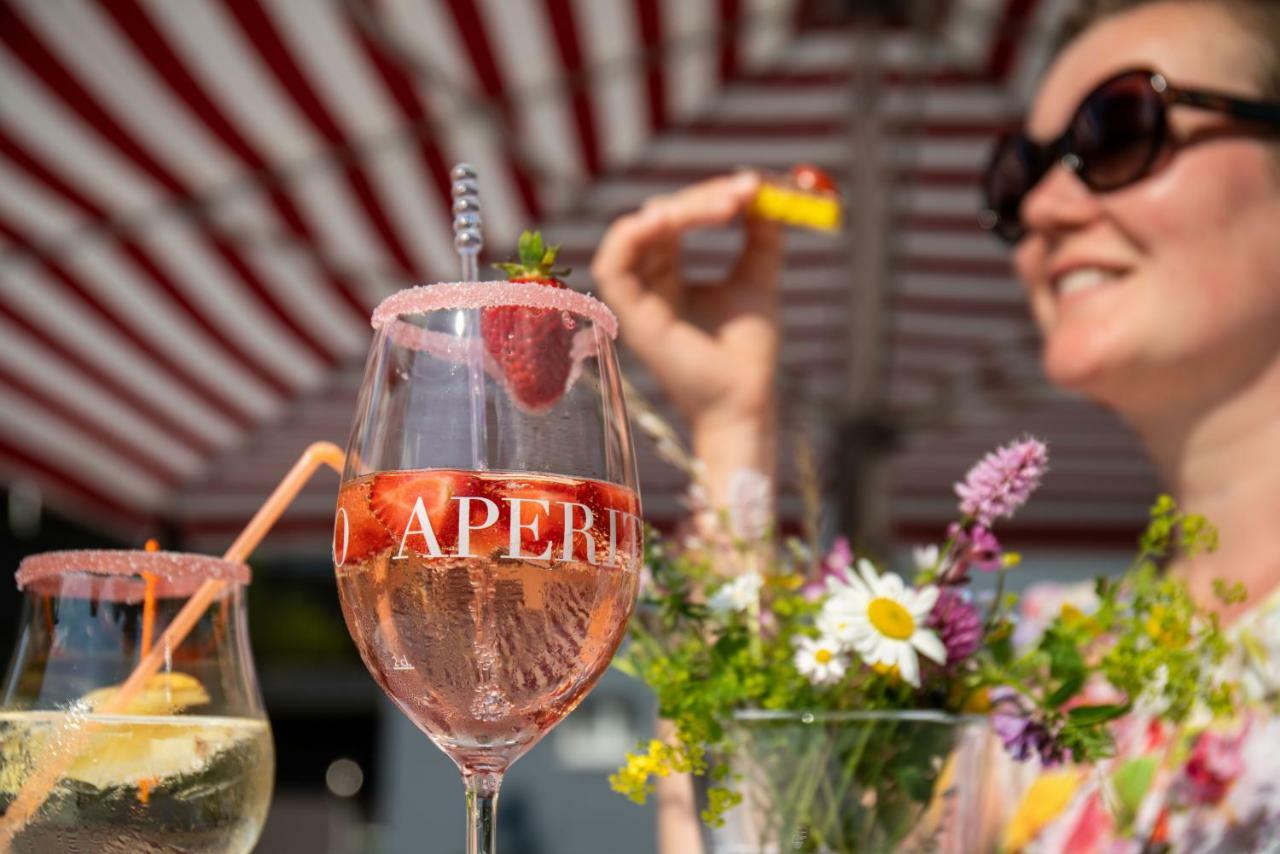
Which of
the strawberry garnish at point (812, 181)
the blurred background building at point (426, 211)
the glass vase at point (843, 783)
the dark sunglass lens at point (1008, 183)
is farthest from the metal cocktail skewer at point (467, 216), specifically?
the blurred background building at point (426, 211)

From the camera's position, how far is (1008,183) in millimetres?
1756

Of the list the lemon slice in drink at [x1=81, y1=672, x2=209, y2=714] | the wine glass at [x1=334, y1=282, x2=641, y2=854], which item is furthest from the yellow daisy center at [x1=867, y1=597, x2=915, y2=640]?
the lemon slice in drink at [x1=81, y1=672, x2=209, y2=714]

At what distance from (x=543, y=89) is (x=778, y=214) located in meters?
3.17

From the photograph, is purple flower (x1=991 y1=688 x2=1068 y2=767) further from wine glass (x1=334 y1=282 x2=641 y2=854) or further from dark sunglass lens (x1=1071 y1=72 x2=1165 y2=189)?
dark sunglass lens (x1=1071 y1=72 x2=1165 y2=189)

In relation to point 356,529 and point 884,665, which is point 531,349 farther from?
point 884,665

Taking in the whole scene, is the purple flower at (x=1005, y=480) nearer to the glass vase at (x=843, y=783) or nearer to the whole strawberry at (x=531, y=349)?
the glass vase at (x=843, y=783)

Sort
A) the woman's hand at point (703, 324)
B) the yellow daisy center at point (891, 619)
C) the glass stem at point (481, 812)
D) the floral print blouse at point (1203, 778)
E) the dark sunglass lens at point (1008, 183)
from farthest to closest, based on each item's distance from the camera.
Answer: the dark sunglass lens at point (1008, 183) < the woman's hand at point (703, 324) < the floral print blouse at point (1203, 778) < the yellow daisy center at point (891, 619) < the glass stem at point (481, 812)

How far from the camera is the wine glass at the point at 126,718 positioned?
706 mm

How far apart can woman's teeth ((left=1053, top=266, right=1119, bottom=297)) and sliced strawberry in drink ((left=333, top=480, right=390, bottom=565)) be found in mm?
1110

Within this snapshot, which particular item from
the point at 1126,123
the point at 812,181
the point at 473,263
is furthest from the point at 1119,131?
the point at 473,263

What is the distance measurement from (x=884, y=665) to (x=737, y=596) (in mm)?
113

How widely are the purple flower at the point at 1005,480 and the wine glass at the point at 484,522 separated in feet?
0.78

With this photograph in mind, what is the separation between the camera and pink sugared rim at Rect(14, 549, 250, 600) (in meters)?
0.75

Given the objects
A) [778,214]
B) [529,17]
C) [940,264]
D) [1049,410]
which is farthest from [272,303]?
[778,214]
